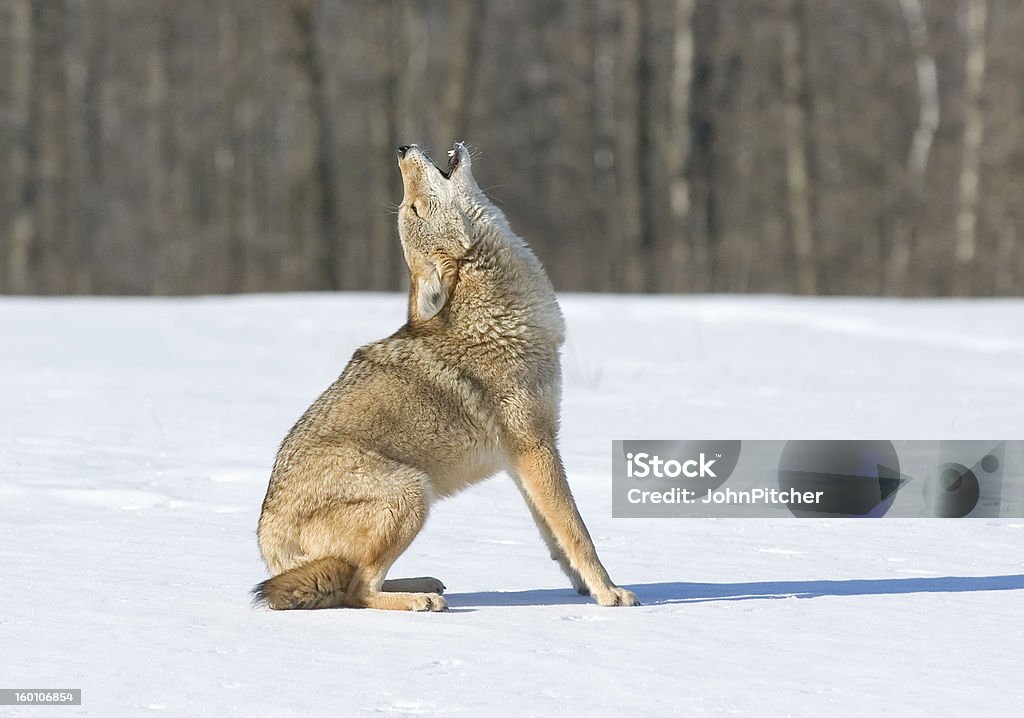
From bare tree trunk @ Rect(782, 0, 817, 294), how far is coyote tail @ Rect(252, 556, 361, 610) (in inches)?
788

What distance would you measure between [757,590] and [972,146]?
21.8 m

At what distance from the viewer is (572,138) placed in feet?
106

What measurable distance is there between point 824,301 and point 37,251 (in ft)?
57.2

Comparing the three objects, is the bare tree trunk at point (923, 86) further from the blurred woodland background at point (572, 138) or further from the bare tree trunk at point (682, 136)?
the bare tree trunk at point (682, 136)

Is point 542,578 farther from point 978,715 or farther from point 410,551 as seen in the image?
point 978,715

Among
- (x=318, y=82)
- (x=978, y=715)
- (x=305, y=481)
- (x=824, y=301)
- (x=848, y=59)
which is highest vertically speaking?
(x=848, y=59)

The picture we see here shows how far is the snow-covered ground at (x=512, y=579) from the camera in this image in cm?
339

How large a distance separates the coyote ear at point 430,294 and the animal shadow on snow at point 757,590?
3.05ft

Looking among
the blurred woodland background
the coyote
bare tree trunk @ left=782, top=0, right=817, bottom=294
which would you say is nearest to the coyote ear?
the coyote

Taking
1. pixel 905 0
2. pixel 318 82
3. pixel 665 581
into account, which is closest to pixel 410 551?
pixel 665 581

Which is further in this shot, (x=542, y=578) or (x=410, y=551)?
(x=410, y=551)

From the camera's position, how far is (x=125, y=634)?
3.83 meters

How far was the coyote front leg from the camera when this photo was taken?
14.5 feet

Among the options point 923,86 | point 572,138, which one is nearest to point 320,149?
point 572,138
